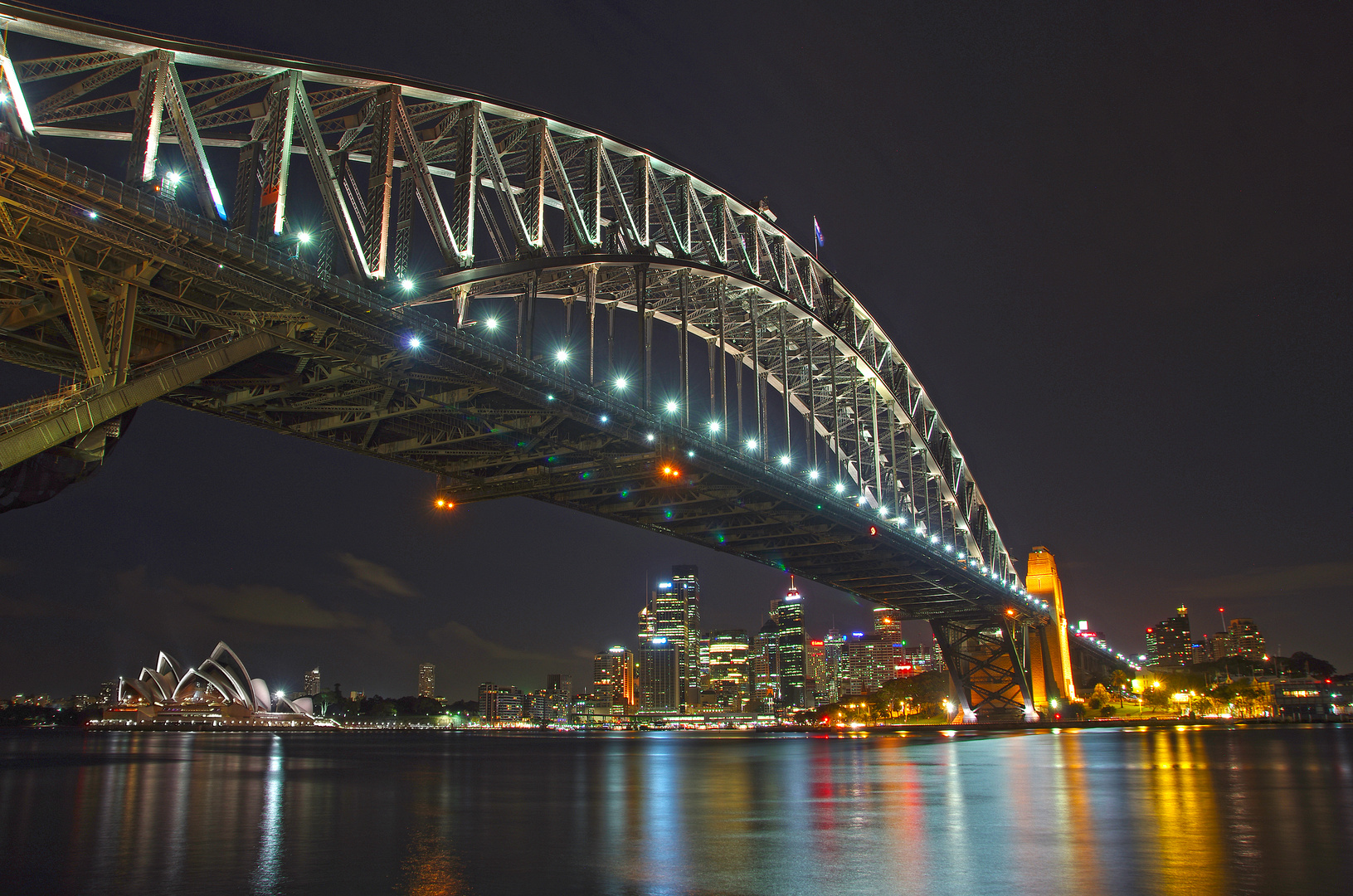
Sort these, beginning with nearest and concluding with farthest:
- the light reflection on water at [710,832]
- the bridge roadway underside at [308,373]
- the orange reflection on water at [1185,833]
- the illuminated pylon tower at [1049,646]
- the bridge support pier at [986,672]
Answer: the orange reflection on water at [1185,833]
the light reflection on water at [710,832]
the bridge roadway underside at [308,373]
the bridge support pier at [986,672]
the illuminated pylon tower at [1049,646]

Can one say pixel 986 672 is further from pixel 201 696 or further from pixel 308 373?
pixel 201 696

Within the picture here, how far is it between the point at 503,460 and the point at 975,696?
6893 centimetres

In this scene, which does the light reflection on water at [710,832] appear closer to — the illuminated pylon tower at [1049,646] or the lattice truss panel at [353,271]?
the lattice truss panel at [353,271]

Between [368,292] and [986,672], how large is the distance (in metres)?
80.4

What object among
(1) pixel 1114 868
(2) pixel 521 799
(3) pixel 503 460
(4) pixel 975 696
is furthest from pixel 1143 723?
(1) pixel 1114 868

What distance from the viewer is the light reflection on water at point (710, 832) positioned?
37.0 feet

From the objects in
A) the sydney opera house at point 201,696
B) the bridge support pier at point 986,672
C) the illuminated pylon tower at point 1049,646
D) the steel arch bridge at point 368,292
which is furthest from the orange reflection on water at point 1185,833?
the sydney opera house at point 201,696

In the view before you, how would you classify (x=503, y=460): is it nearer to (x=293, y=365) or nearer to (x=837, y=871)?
(x=293, y=365)

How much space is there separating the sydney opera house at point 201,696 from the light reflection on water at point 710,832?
109798 mm

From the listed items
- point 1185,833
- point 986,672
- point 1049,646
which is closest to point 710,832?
point 1185,833

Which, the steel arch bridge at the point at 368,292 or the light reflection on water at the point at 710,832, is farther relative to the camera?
the steel arch bridge at the point at 368,292

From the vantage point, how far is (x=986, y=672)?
303ft

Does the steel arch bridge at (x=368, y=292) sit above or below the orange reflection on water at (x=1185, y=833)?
above

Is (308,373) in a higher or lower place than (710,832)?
higher
